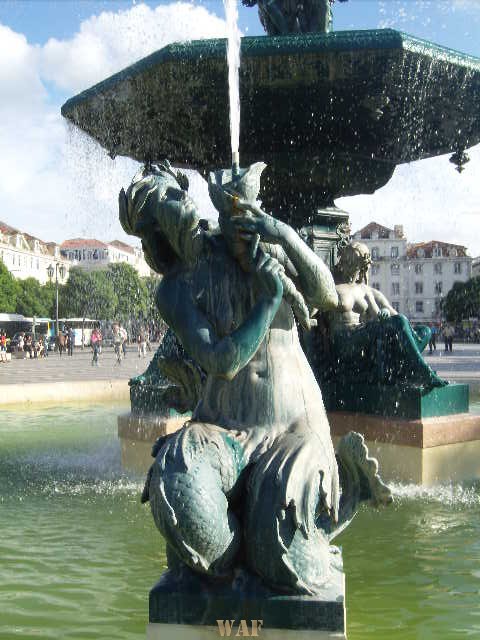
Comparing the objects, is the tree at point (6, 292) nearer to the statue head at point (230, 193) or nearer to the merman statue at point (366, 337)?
the merman statue at point (366, 337)

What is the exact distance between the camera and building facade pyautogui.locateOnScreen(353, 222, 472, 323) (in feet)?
295

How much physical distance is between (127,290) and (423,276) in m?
38.1

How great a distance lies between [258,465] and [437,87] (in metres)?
4.51

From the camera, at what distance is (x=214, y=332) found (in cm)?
242

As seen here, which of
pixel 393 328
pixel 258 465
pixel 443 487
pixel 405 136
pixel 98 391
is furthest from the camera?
pixel 98 391

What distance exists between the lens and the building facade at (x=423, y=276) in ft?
295

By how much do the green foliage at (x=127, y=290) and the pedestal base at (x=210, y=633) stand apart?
74.8m

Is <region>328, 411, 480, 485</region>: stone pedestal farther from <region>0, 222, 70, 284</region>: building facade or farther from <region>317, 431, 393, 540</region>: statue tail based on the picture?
<region>0, 222, 70, 284</region>: building facade

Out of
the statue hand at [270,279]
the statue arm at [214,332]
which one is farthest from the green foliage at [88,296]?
the statue hand at [270,279]

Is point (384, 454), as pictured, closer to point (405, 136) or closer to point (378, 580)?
point (378, 580)

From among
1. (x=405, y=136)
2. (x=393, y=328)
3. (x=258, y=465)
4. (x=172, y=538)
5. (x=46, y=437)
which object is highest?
(x=405, y=136)

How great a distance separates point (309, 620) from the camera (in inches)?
83.5

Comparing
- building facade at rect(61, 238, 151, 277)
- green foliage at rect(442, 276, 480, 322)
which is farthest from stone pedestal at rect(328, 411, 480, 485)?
building facade at rect(61, 238, 151, 277)

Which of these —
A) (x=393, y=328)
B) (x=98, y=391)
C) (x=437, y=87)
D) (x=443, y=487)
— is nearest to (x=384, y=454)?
(x=443, y=487)
